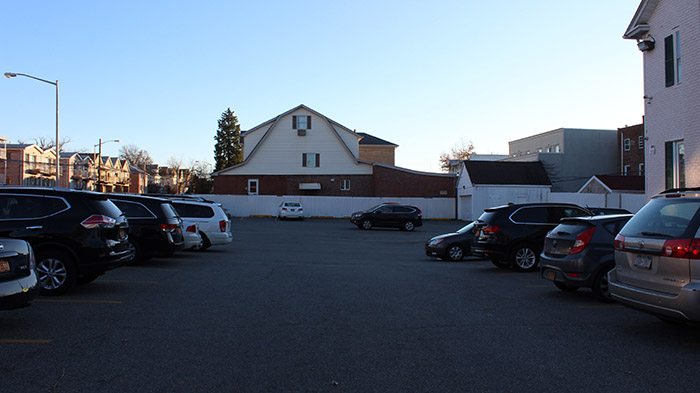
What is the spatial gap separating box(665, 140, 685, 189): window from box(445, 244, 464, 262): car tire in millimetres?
7002

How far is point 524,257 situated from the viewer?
533 inches

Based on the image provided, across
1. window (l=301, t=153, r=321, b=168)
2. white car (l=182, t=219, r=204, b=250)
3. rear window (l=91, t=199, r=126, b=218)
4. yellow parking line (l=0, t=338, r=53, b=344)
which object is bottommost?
yellow parking line (l=0, t=338, r=53, b=344)

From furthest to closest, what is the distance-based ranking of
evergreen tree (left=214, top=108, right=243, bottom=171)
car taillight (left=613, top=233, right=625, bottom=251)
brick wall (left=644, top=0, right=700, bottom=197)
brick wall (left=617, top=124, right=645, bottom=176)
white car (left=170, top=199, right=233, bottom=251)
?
evergreen tree (left=214, top=108, right=243, bottom=171) < brick wall (left=617, top=124, right=645, bottom=176) < white car (left=170, top=199, right=233, bottom=251) < brick wall (left=644, top=0, right=700, bottom=197) < car taillight (left=613, top=233, right=625, bottom=251)

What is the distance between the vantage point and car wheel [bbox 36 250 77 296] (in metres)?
9.23

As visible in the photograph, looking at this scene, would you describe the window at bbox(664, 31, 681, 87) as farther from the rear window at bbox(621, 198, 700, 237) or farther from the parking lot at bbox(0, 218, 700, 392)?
the rear window at bbox(621, 198, 700, 237)

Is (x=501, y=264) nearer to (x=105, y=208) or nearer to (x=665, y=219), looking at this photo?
(x=665, y=219)

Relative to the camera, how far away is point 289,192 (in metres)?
52.1

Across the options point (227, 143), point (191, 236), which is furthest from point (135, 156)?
point (191, 236)

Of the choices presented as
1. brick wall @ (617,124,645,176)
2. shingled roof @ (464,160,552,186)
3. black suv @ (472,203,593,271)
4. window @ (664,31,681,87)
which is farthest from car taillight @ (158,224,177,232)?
brick wall @ (617,124,645,176)

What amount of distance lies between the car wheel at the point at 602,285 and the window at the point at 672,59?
35.2ft

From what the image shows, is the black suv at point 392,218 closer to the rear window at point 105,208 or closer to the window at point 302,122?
the window at point 302,122

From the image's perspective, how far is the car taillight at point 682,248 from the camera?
5.89 m

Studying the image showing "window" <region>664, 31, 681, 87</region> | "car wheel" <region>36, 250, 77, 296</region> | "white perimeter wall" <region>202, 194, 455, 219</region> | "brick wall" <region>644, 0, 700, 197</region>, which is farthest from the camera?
"white perimeter wall" <region>202, 194, 455, 219</region>

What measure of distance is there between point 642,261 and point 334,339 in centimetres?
385
